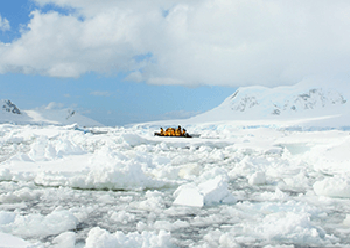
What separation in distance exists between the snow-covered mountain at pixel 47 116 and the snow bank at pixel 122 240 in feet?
292

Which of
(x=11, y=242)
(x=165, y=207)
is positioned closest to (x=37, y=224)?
(x=11, y=242)

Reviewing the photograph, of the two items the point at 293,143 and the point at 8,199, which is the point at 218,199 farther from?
the point at 293,143

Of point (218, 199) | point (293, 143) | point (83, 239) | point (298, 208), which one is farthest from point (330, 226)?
point (293, 143)

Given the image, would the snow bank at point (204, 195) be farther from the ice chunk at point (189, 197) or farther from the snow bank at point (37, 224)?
the snow bank at point (37, 224)

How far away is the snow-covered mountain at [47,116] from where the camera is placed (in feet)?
295

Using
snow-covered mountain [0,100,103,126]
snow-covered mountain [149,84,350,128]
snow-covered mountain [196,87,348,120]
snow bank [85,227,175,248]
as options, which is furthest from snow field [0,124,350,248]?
snow-covered mountain [0,100,103,126]

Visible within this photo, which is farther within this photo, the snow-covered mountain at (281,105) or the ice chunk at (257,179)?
the snow-covered mountain at (281,105)

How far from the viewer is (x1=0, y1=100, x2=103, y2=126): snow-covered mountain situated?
295ft

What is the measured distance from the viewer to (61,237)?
3559 millimetres

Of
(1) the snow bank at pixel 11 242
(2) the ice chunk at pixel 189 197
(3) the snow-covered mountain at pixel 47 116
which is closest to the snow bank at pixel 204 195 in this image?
(2) the ice chunk at pixel 189 197

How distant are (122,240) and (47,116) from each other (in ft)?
313

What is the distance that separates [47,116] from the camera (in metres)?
92.3

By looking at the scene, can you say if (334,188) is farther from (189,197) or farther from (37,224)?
(37,224)

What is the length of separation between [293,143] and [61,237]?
14.9 m
